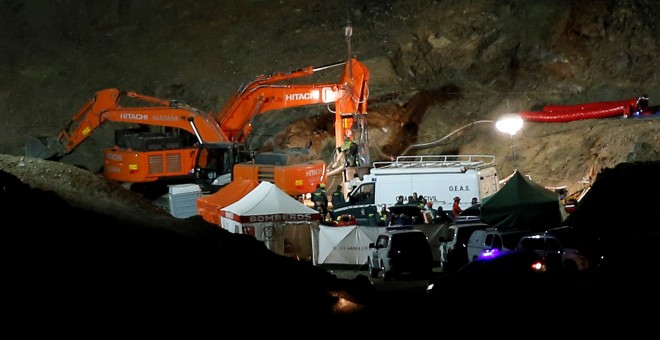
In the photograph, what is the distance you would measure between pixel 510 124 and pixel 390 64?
25.9 ft

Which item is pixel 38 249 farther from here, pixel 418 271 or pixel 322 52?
pixel 322 52

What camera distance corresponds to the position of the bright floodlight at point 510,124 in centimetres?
3394

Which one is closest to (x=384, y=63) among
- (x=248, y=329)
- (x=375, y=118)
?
(x=375, y=118)

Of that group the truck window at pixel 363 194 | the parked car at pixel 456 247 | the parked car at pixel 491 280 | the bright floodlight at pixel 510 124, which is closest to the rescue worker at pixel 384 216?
the truck window at pixel 363 194

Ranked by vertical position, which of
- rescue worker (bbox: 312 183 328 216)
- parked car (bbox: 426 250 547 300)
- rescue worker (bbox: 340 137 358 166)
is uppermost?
rescue worker (bbox: 340 137 358 166)

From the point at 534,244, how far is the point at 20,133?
2933 centimetres

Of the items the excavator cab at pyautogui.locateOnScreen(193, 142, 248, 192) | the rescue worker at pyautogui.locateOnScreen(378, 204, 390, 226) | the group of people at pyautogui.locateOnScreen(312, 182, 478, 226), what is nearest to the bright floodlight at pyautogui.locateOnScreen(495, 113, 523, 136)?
the group of people at pyautogui.locateOnScreen(312, 182, 478, 226)

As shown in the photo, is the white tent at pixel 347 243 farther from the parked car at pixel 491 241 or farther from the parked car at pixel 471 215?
the parked car at pixel 491 241

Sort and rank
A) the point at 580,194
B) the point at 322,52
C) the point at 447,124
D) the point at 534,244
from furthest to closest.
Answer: the point at 322,52, the point at 447,124, the point at 580,194, the point at 534,244

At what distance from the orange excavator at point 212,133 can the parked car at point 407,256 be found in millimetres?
7856

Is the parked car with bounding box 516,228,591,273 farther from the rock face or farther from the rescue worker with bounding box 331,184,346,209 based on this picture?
the rescue worker with bounding box 331,184,346,209

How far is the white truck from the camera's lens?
1128 inches

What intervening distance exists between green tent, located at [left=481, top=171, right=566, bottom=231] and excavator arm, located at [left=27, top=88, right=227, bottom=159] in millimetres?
11404

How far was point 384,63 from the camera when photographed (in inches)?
1577
